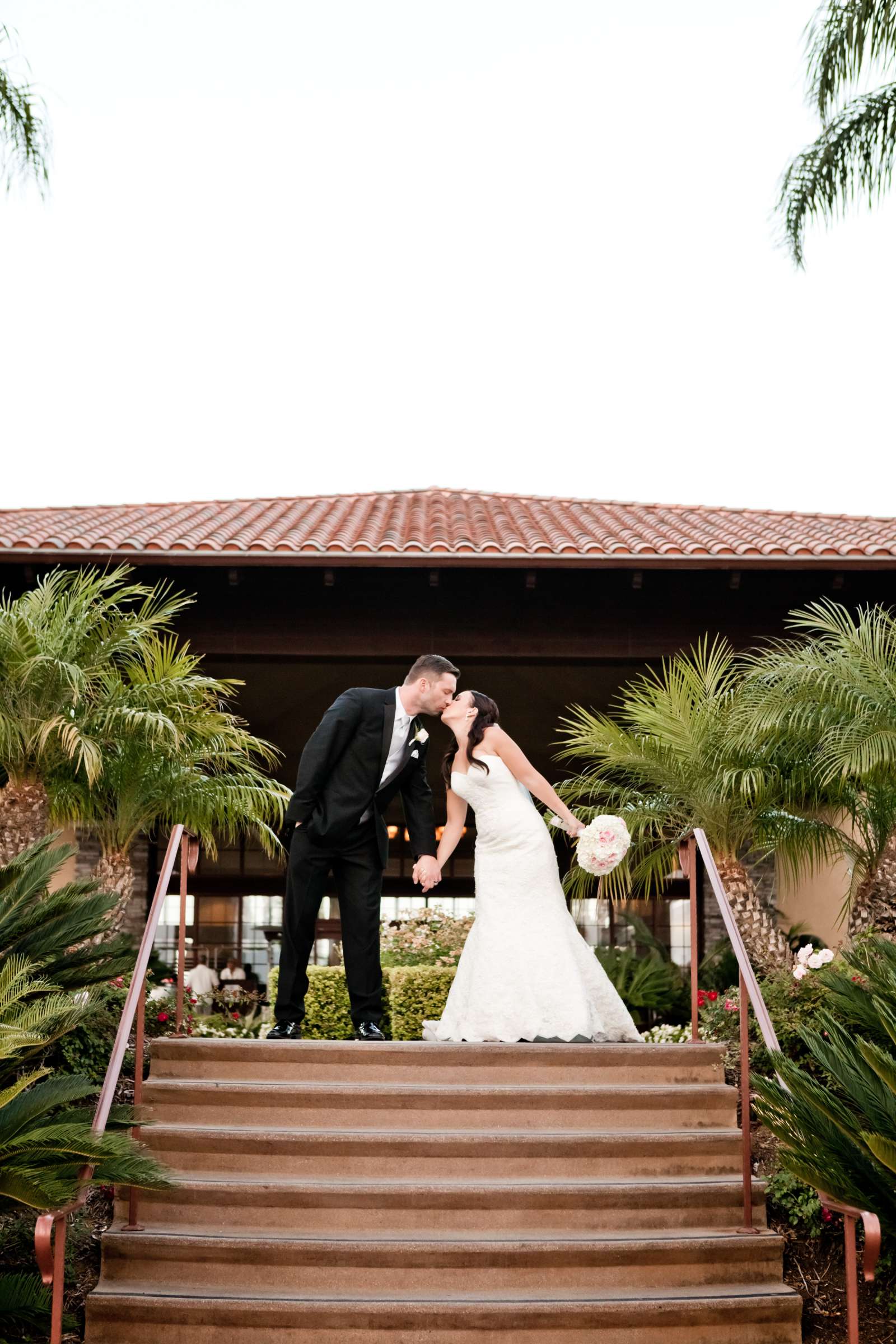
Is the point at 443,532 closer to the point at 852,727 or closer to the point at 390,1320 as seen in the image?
the point at 852,727

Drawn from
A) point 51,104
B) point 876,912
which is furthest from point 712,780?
point 51,104

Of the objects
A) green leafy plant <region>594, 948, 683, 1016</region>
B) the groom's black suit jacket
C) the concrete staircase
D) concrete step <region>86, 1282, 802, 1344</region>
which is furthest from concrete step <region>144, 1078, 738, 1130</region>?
green leafy plant <region>594, 948, 683, 1016</region>

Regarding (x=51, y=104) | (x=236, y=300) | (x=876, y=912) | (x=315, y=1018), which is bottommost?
(x=315, y=1018)

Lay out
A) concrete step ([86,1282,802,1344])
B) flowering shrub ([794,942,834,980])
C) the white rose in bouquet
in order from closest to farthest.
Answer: concrete step ([86,1282,802,1344]) < the white rose in bouquet < flowering shrub ([794,942,834,980])

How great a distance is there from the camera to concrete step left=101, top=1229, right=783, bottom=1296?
452 centimetres

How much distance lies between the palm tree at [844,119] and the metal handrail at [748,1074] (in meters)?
8.45

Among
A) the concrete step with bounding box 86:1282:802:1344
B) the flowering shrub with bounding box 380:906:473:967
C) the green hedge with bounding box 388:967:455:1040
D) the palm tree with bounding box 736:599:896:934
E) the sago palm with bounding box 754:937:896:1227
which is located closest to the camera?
the sago palm with bounding box 754:937:896:1227

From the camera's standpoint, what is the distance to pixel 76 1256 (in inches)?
195

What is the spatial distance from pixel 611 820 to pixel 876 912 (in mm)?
2260

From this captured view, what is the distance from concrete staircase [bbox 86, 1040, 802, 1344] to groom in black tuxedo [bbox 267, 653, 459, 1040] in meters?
0.53

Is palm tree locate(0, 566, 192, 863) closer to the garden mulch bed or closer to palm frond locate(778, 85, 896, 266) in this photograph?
the garden mulch bed

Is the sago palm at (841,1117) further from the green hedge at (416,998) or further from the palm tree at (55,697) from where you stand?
the green hedge at (416,998)

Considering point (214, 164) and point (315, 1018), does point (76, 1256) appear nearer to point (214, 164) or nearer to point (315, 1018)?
point (315, 1018)

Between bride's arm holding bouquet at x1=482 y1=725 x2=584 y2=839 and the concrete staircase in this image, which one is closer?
the concrete staircase
